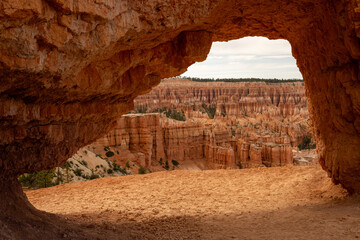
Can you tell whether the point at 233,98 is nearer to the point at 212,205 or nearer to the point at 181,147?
the point at 181,147

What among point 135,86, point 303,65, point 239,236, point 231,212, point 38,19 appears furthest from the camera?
point 303,65

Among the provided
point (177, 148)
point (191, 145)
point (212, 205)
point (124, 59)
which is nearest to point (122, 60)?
point (124, 59)

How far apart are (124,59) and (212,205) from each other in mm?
5346

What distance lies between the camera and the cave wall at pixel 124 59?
3.91 metres

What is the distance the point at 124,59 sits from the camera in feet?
19.5

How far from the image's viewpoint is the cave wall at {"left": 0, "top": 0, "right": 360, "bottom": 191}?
391 centimetres

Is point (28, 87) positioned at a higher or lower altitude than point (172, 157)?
higher

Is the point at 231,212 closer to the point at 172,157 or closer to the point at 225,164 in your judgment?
the point at 225,164

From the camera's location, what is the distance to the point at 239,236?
19.8 ft

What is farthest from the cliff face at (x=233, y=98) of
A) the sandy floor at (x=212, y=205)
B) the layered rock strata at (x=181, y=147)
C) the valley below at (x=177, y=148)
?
the sandy floor at (x=212, y=205)

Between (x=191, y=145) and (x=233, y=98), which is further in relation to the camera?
(x=233, y=98)

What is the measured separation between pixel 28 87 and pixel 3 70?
762mm

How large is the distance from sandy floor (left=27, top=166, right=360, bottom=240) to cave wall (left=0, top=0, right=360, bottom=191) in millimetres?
1529

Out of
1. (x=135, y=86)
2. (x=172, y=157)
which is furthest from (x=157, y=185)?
(x=172, y=157)
